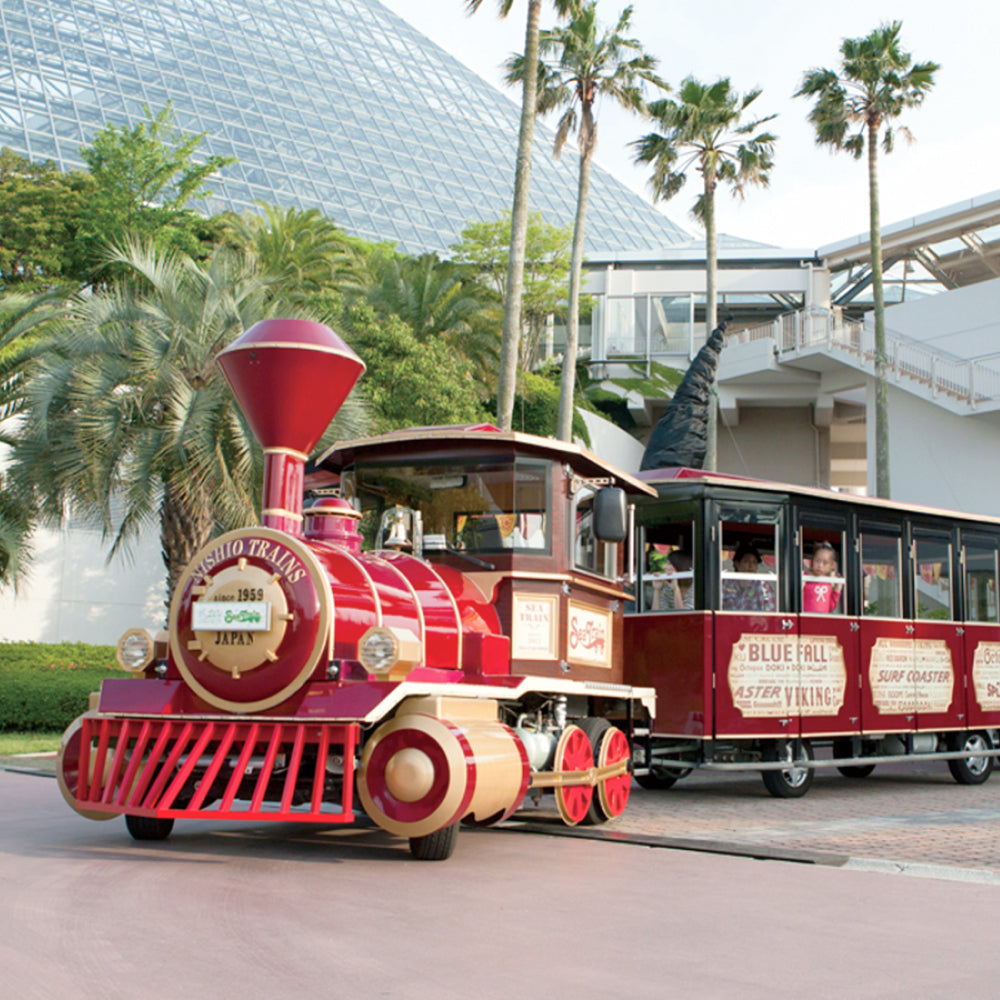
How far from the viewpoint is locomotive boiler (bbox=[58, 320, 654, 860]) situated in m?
6.95

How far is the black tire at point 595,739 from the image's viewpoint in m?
9.25

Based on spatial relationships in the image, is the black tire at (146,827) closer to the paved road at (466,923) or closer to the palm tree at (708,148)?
the paved road at (466,923)

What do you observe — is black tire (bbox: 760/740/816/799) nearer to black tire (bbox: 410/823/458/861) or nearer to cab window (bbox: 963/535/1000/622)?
cab window (bbox: 963/535/1000/622)

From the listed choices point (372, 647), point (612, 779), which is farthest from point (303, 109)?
point (372, 647)

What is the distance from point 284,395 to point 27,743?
1152cm

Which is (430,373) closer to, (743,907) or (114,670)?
(114,670)

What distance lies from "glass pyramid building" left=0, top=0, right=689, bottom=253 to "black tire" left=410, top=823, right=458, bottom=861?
54.4 meters

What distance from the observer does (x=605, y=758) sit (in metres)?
9.26

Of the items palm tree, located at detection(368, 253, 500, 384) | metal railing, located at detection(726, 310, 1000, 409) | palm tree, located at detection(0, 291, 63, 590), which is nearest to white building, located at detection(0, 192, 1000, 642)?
metal railing, located at detection(726, 310, 1000, 409)

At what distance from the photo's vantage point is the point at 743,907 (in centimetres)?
602

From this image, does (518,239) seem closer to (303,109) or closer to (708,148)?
(708,148)

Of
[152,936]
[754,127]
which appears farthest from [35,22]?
[152,936]

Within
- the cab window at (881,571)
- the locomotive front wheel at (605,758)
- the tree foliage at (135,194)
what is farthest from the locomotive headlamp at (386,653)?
the tree foliage at (135,194)

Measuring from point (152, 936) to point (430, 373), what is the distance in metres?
21.1
